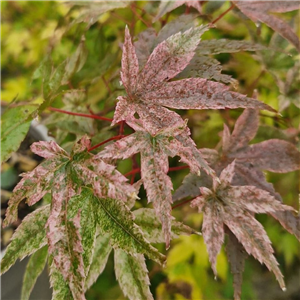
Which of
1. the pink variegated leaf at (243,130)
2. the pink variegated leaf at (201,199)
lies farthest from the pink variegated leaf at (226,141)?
the pink variegated leaf at (201,199)

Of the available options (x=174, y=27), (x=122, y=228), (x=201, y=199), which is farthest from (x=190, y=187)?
(x=174, y=27)

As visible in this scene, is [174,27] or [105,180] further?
[174,27]

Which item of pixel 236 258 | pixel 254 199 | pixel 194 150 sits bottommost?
pixel 236 258

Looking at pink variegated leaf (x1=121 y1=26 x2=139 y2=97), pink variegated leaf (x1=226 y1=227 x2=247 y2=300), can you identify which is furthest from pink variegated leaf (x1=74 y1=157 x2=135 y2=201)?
pink variegated leaf (x1=226 y1=227 x2=247 y2=300)

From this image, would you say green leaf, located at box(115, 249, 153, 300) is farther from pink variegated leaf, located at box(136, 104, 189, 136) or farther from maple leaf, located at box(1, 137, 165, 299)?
pink variegated leaf, located at box(136, 104, 189, 136)

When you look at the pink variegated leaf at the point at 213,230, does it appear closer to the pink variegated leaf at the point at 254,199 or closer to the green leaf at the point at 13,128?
the pink variegated leaf at the point at 254,199

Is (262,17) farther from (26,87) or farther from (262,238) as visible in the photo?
(26,87)

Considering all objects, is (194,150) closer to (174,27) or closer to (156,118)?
(156,118)
